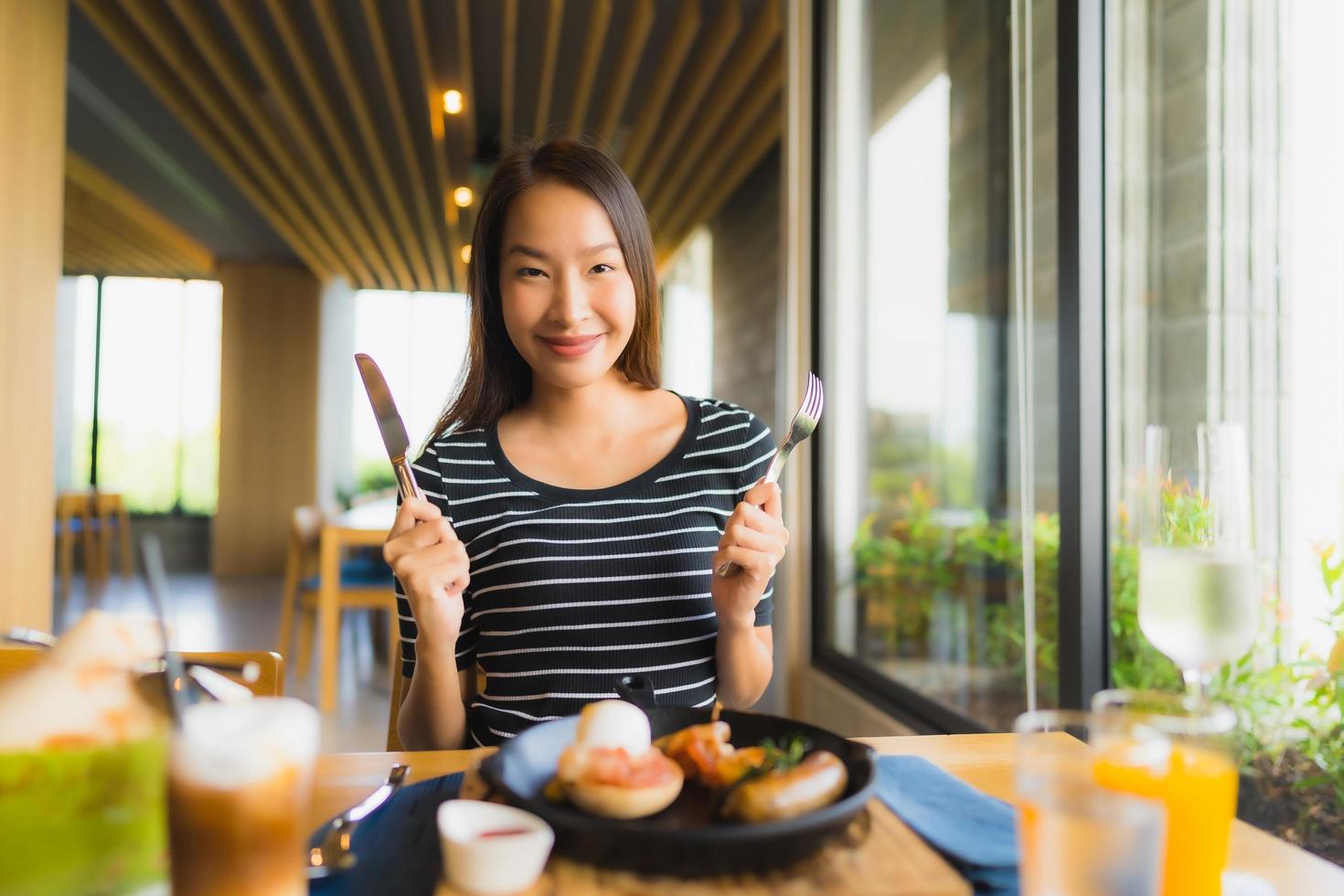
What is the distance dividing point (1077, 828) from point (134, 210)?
828cm

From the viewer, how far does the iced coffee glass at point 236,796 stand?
19.6 inches

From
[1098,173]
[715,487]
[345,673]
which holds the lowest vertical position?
[345,673]

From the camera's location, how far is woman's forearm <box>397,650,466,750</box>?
1.19 meters

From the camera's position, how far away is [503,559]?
4.34ft

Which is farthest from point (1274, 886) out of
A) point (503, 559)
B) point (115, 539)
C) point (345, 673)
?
point (115, 539)

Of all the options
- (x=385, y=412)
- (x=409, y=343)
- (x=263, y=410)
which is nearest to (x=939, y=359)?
(x=385, y=412)

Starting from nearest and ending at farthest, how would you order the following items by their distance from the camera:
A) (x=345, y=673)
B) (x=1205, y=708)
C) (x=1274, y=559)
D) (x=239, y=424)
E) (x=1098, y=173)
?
(x=1205, y=708), (x=1274, y=559), (x=1098, y=173), (x=345, y=673), (x=239, y=424)

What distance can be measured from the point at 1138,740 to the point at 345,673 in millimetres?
4838

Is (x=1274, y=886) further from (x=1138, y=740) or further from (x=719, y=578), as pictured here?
(x=719, y=578)

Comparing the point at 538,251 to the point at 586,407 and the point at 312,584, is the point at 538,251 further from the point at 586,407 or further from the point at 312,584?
the point at 312,584

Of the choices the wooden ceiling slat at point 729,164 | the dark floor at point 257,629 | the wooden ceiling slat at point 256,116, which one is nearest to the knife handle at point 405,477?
the dark floor at point 257,629

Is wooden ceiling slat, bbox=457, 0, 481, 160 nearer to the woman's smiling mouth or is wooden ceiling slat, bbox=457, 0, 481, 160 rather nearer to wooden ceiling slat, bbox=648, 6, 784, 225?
wooden ceiling slat, bbox=648, 6, 784, 225

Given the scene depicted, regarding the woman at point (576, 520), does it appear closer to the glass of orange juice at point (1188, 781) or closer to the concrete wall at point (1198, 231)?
the glass of orange juice at point (1188, 781)

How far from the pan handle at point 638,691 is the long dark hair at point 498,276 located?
62cm
